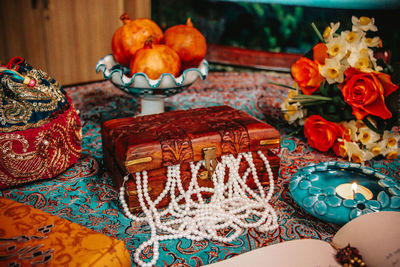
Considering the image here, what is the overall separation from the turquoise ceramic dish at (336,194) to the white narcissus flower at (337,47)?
0.30 m

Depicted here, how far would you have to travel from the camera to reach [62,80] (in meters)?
2.14

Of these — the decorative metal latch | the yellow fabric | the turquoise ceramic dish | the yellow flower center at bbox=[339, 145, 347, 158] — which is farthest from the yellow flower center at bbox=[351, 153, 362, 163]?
the yellow fabric

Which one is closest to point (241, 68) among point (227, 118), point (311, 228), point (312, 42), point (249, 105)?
point (312, 42)

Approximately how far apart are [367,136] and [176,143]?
50cm

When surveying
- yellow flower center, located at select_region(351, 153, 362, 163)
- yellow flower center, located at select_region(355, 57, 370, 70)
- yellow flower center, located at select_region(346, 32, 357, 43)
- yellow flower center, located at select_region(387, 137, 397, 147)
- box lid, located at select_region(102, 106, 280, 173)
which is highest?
yellow flower center, located at select_region(346, 32, 357, 43)

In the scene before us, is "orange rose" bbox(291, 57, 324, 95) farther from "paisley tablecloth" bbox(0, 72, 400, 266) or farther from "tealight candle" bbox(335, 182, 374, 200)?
"tealight candle" bbox(335, 182, 374, 200)

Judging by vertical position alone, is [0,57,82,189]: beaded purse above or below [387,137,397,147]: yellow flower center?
above

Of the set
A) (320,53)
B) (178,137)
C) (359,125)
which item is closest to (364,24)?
(320,53)

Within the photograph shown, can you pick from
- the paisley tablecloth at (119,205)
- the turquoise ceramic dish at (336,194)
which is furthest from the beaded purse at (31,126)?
the turquoise ceramic dish at (336,194)

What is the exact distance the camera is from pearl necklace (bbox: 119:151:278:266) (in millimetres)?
578

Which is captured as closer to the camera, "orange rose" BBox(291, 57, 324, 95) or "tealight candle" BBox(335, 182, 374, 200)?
"tealight candle" BBox(335, 182, 374, 200)

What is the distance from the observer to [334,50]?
2.67 ft

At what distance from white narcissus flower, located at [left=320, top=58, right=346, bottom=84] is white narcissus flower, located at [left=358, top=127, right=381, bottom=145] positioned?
14 centimetres

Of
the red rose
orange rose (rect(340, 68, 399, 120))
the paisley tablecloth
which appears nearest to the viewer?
the paisley tablecloth
